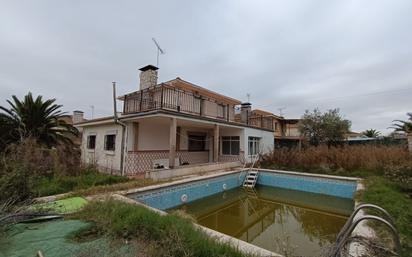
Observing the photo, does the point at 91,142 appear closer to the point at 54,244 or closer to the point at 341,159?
the point at 54,244

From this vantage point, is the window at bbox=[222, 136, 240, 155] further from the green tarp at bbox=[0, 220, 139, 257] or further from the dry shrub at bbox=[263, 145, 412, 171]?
the green tarp at bbox=[0, 220, 139, 257]

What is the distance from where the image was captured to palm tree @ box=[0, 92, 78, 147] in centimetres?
981

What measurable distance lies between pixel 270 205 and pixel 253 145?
893 centimetres

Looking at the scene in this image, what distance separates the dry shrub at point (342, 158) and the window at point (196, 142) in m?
5.14

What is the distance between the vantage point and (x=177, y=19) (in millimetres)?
9445

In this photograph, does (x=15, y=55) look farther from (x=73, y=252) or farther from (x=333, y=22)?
(x=333, y=22)

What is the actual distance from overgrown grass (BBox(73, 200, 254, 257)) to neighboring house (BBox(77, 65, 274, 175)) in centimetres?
589

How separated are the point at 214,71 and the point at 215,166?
8.83 m

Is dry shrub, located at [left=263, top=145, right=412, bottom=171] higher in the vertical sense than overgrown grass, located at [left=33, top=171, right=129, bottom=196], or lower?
higher

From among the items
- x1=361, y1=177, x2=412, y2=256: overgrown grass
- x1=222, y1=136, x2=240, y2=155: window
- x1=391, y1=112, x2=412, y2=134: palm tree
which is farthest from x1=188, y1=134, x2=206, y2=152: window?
x1=391, y1=112, x2=412, y2=134: palm tree

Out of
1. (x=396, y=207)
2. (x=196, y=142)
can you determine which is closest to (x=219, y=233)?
(x=396, y=207)

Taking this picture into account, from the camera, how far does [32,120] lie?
1050 cm

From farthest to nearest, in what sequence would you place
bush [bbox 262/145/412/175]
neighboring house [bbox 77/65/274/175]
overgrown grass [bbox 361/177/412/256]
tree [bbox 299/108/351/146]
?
1. tree [bbox 299/108/351/146]
2. neighboring house [bbox 77/65/274/175]
3. bush [bbox 262/145/412/175]
4. overgrown grass [bbox 361/177/412/256]

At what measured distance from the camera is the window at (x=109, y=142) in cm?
1263
